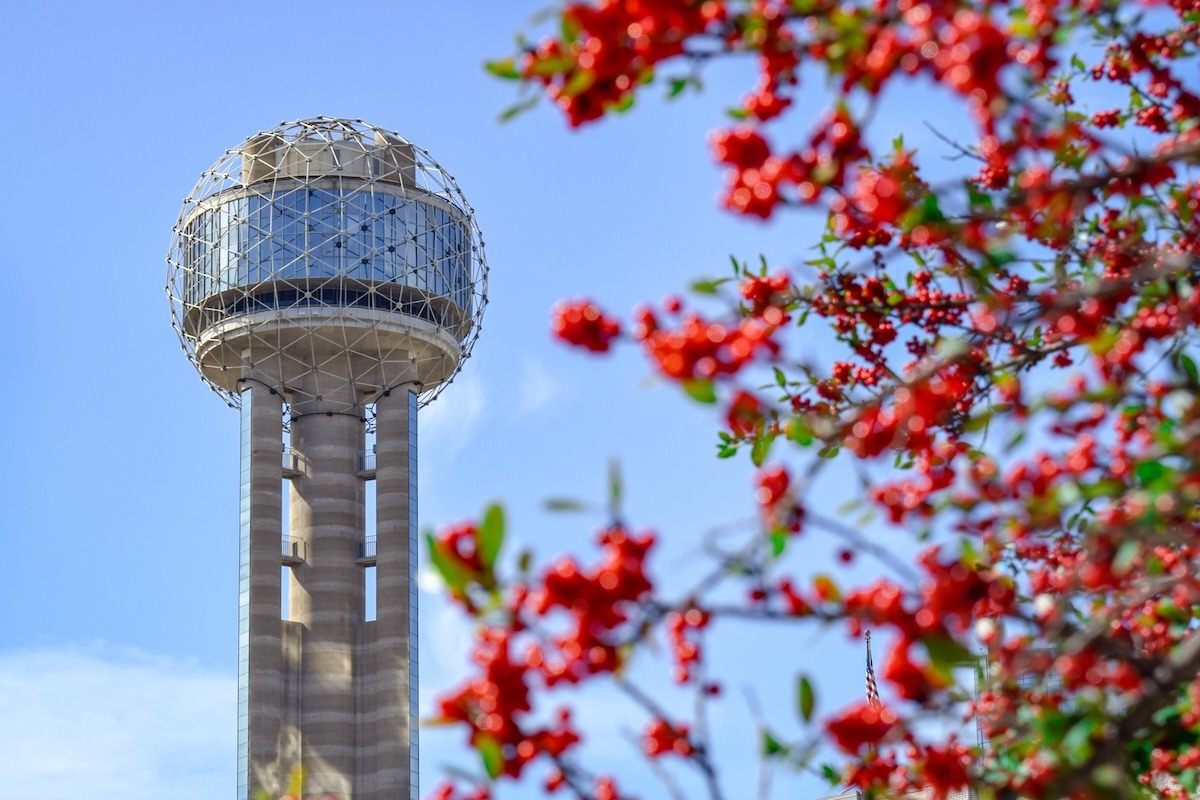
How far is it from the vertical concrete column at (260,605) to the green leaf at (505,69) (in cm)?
6662

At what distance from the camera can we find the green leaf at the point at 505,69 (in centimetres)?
791

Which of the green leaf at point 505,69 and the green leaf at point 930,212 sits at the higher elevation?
the green leaf at point 505,69

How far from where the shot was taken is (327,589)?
255 feet

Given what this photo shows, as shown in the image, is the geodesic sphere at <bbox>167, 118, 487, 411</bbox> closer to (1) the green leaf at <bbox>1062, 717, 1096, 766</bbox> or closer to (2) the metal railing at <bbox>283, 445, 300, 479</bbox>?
(2) the metal railing at <bbox>283, 445, 300, 479</bbox>

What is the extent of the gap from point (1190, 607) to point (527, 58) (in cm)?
428

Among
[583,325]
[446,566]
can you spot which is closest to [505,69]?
[583,325]

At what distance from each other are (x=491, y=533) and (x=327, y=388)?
251 feet

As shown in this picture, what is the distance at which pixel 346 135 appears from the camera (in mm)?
85250

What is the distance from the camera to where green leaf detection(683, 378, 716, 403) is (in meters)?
6.90

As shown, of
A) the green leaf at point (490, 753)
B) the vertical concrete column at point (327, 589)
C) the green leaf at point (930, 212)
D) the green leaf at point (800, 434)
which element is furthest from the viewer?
the vertical concrete column at point (327, 589)

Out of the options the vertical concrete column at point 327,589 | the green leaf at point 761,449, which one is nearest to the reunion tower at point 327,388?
the vertical concrete column at point 327,589

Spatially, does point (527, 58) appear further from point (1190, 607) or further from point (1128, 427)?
point (1190, 607)

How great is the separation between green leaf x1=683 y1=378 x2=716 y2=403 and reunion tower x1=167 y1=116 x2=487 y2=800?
6877 centimetres

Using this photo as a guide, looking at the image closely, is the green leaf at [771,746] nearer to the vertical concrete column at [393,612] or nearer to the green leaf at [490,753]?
the green leaf at [490,753]
